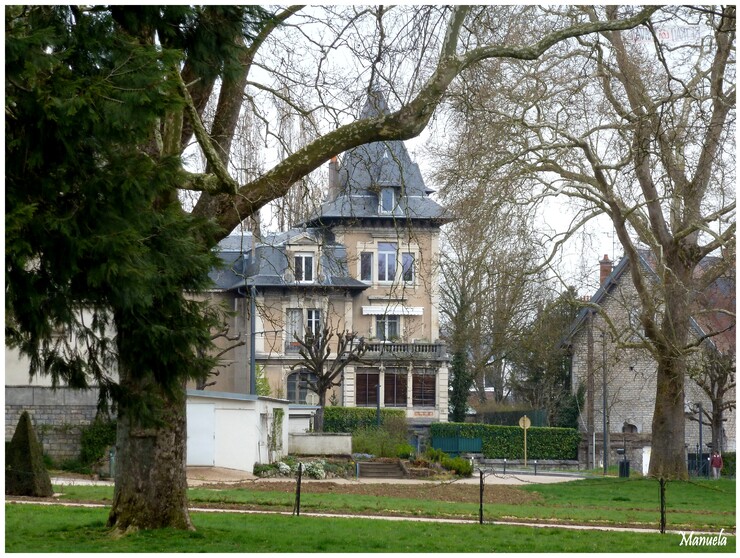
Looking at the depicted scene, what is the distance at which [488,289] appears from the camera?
2319 centimetres

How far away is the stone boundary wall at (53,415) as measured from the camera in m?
30.7

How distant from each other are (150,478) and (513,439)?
3840cm

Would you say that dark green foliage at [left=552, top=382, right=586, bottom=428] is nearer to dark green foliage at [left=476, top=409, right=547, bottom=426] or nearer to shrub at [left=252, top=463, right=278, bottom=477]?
dark green foliage at [left=476, top=409, right=547, bottom=426]

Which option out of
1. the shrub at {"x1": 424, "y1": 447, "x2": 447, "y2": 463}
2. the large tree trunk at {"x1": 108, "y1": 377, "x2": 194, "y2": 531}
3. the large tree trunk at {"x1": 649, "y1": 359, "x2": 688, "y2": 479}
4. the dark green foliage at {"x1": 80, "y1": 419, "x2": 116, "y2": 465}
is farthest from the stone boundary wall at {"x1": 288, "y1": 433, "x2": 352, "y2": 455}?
the large tree trunk at {"x1": 108, "y1": 377, "x2": 194, "y2": 531}

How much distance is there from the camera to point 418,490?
27531 mm

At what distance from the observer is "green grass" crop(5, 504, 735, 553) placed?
11961 mm

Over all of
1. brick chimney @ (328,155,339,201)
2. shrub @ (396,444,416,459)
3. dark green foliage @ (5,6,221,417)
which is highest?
brick chimney @ (328,155,339,201)

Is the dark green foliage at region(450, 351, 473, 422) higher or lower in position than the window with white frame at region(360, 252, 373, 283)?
lower

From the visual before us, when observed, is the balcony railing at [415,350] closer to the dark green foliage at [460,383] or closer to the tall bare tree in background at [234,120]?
the dark green foliage at [460,383]

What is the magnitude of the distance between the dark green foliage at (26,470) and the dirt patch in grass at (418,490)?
5789 mm

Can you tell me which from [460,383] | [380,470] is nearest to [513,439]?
[460,383]

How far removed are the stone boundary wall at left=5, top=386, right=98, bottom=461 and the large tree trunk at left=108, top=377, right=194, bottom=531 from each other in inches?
719

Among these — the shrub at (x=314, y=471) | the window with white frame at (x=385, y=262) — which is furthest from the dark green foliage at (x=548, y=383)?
the shrub at (x=314, y=471)

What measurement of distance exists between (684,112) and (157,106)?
62.3 ft
